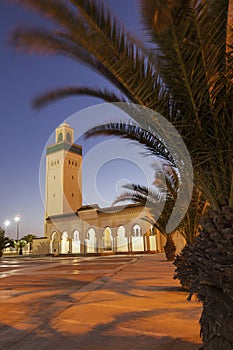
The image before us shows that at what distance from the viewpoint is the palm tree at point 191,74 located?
2377 millimetres

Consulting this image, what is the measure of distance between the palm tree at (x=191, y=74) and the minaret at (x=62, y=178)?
43985 mm

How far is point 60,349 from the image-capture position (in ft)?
9.40

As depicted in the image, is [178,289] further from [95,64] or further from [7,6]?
[7,6]

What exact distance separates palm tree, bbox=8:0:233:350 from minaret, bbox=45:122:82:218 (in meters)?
44.0

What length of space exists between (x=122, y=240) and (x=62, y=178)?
19.3m

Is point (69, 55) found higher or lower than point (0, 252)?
higher

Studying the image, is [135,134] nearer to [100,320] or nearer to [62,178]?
[100,320]

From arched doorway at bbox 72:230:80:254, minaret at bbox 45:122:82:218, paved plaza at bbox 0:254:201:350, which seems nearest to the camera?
paved plaza at bbox 0:254:201:350

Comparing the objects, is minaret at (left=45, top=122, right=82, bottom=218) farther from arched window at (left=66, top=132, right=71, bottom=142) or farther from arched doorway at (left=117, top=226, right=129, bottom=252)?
arched doorway at (left=117, top=226, right=129, bottom=252)

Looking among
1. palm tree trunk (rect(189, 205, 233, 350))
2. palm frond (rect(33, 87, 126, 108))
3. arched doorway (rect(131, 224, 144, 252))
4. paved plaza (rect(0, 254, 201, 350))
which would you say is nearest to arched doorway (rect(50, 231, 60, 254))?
arched doorway (rect(131, 224, 144, 252))

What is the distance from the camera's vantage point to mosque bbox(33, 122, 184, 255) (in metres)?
29.8

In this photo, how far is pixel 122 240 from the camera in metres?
32.1

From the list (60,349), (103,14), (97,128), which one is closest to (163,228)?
(97,128)

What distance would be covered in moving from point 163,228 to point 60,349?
32.9 ft
